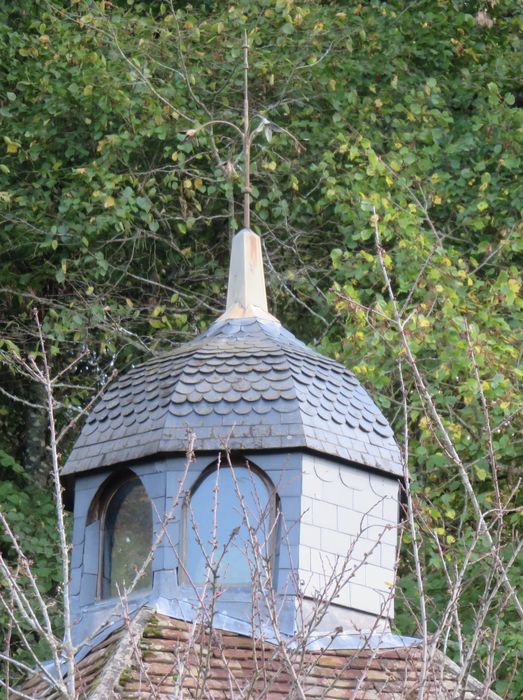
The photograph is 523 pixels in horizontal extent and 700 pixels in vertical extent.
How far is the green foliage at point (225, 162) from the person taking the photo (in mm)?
14570

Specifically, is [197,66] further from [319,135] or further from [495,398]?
[495,398]

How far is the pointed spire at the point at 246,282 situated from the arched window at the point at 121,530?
128cm

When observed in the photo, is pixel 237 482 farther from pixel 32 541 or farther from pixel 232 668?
pixel 32 541

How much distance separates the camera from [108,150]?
48.5 ft

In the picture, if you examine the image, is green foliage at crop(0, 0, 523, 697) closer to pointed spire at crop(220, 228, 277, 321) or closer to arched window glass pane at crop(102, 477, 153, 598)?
pointed spire at crop(220, 228, 277, 321)

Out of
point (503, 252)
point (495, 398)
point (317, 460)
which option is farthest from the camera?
point (503, 252)

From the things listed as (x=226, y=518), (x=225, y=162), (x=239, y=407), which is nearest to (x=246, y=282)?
(x=239, y=407)

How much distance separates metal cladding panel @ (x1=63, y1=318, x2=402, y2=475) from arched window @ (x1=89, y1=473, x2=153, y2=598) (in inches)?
7.2

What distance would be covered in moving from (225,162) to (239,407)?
5.00m

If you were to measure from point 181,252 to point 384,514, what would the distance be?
18.1ft

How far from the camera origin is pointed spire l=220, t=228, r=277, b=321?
10.8m

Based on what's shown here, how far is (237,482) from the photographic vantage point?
9.52 meters

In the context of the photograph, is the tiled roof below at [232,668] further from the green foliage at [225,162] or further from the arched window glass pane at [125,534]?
the green foliage at [225,162]

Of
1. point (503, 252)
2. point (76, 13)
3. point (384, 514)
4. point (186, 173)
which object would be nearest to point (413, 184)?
point (503, 252)
